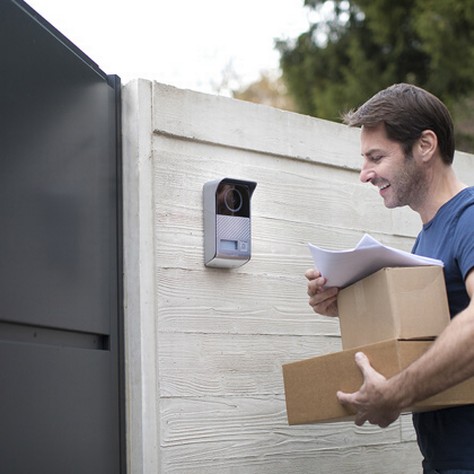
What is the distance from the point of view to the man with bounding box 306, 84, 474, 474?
1999mm

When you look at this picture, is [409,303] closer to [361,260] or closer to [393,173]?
[361,260]

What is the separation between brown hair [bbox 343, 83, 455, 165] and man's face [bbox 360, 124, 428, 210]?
0.07ft

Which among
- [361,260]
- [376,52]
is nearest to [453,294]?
[361,260]

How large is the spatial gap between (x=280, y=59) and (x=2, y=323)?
36.1 ft

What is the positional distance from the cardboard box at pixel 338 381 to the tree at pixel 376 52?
793 cm

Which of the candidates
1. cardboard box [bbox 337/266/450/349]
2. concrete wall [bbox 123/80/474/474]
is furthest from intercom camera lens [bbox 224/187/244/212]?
cardboard box [bbox 337/266/450/349]

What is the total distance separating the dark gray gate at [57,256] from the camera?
2.05 meters

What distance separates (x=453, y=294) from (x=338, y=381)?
0.37m

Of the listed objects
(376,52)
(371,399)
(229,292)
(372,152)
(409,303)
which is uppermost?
(376,52)

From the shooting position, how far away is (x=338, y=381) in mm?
2209

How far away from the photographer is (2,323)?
2.02 metres

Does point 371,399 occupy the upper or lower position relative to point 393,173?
lower

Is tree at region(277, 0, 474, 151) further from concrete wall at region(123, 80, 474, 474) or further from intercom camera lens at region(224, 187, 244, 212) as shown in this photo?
intercom camera lens at region(224, 187, 244, 212)

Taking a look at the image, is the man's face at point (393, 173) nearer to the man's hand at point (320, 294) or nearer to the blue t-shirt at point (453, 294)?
the blue t-shirt at point (453, 294)
